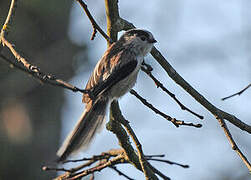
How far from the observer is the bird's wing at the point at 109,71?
3.61 metres

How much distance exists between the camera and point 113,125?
333cm

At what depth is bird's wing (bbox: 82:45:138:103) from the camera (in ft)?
11.8

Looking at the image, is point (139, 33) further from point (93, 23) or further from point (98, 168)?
point (98, 168)

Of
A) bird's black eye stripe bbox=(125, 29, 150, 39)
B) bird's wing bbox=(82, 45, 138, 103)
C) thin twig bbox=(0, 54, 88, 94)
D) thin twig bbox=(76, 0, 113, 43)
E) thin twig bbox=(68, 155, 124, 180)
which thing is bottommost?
thin twig bbox=(68, 155, 124, 180)

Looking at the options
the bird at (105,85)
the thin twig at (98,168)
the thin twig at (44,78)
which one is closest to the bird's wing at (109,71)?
the bird at (105,85)

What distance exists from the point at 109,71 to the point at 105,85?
4.8 inches

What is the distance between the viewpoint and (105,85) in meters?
3.61

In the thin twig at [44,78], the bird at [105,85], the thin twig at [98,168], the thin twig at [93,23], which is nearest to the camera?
the thin twig at [44,78]

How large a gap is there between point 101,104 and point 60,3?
15.2ft

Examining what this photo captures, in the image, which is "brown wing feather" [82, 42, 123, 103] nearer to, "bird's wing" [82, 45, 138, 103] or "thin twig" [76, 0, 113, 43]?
"bird's wing" [82, 45, 138, 103]

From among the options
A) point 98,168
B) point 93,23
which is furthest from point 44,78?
point 98,168

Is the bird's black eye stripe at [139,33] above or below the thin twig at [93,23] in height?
above

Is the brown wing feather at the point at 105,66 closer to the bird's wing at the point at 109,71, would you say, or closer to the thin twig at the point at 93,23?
the bird's wing at the point at 109,71

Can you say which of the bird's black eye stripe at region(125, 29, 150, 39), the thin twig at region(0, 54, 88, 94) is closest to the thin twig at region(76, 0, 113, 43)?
the bird's black eye stripe at region(125, 29, 150, 39)
